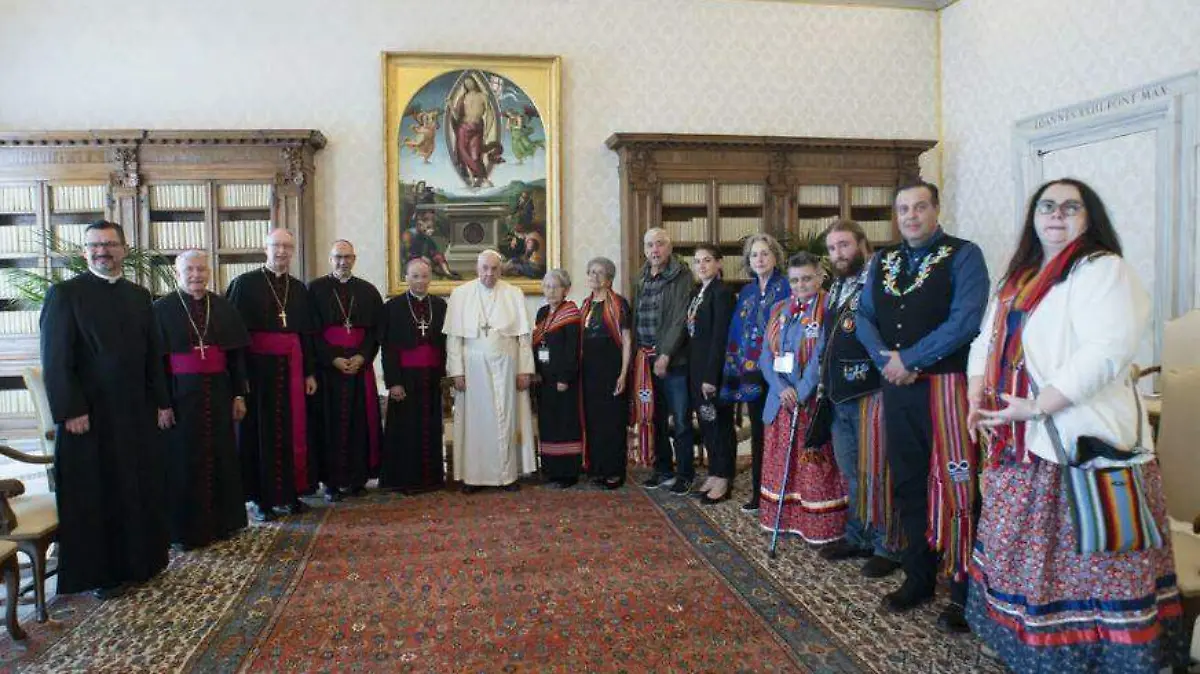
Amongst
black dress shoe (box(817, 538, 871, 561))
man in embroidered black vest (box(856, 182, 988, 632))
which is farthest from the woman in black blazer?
man in embroidered black vest (box(856, 182, 988, 632))

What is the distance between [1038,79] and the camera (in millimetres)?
6262

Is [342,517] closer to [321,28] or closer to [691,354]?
[691,354]

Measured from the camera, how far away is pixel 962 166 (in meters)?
7.25

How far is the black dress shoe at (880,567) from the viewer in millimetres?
3242

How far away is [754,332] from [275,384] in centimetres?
285

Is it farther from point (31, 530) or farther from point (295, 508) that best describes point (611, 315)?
point (31, 530)

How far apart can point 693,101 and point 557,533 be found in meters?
4.75

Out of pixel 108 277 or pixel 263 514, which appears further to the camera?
pixel 263 514

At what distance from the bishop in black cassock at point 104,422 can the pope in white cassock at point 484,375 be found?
1.86 meters

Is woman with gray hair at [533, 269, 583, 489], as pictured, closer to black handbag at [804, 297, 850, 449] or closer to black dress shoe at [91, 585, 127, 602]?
black handbag at [804, 297, 850, 449]

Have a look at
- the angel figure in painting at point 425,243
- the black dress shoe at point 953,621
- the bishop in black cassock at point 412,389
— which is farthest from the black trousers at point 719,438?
the angel figure in painting at point 425,243

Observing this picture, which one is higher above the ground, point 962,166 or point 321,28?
point 321,28

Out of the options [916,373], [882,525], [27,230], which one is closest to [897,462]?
[916,373]

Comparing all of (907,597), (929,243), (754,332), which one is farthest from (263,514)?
(929,243)
